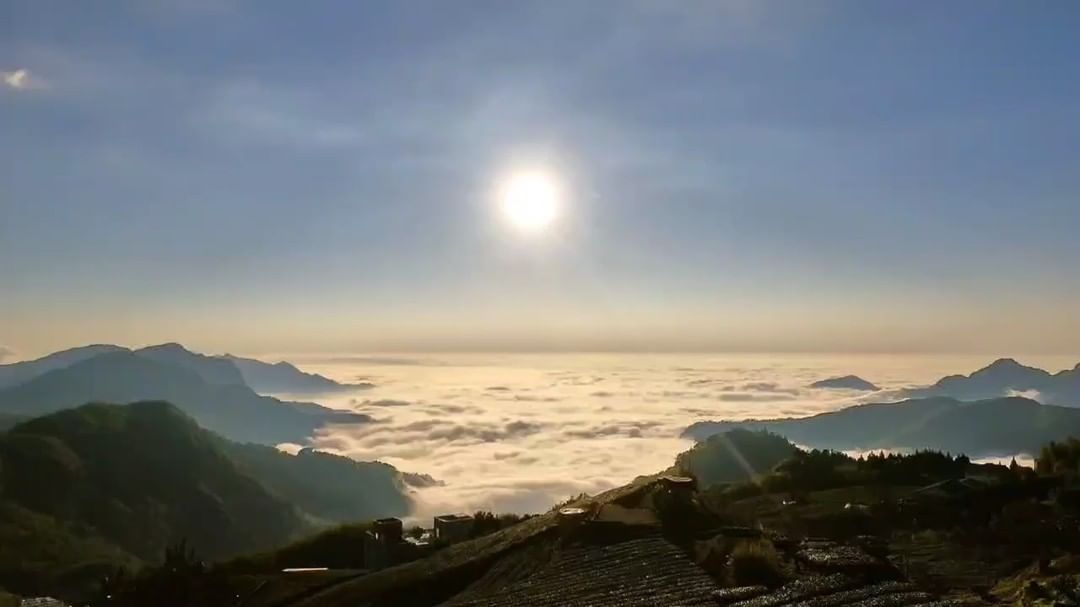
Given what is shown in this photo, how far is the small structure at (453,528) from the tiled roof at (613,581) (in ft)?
65.5

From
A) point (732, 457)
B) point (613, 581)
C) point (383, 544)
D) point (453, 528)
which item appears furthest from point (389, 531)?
point (732, 457)

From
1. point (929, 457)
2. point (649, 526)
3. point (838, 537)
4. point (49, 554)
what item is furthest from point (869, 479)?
point (49, 554)

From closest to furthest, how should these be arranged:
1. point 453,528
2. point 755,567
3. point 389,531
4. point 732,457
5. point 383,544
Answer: point 755,567 < point 383,544 < point 389,531 < point 453,528 < point 732,457

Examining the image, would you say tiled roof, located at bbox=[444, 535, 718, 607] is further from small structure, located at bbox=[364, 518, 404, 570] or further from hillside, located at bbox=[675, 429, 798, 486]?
hillside, located at bbox=[675, 429, 798, 486]

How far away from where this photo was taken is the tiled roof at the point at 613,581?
21734 mm

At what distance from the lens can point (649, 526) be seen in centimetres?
2812

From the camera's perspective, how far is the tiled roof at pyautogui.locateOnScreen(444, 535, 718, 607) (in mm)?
21734

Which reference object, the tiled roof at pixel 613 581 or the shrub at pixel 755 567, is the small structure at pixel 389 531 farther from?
the shrub at pixel 755 567

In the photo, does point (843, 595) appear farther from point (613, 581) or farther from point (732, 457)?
point (732, 457)

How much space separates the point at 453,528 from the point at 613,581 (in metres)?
25.2

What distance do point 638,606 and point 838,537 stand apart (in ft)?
45.7

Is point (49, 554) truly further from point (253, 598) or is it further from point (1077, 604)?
point (1077, 604)

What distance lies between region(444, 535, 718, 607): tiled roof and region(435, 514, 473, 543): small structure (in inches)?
786

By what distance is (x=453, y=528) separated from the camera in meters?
47.3
